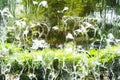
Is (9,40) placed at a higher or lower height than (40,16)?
lower

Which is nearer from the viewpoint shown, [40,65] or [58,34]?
[40,65]

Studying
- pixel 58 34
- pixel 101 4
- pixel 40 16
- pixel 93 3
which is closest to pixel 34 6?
pixel 40 16

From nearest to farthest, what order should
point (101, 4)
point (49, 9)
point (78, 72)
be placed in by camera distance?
1. point (78, 72)
2. point (49, 9)
3. point (101, 4)

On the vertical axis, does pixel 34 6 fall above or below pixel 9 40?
above

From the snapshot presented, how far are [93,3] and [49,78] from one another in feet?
6.38

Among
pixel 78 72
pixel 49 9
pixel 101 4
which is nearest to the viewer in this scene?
pixel 78 72

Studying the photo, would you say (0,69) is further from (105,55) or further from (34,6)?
(34,6)

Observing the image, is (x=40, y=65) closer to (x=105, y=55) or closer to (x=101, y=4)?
(x=105, y=55)

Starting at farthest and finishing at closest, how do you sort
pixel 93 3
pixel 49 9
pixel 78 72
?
pixel 93 3
pixel 49 9
pixel 78 72

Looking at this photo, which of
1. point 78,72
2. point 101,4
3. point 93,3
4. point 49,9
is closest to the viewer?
point 78,72

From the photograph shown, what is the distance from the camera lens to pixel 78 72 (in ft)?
9.95

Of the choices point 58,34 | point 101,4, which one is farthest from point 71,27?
point 101,4

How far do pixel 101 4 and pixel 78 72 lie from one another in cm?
243

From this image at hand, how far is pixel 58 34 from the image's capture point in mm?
4258
